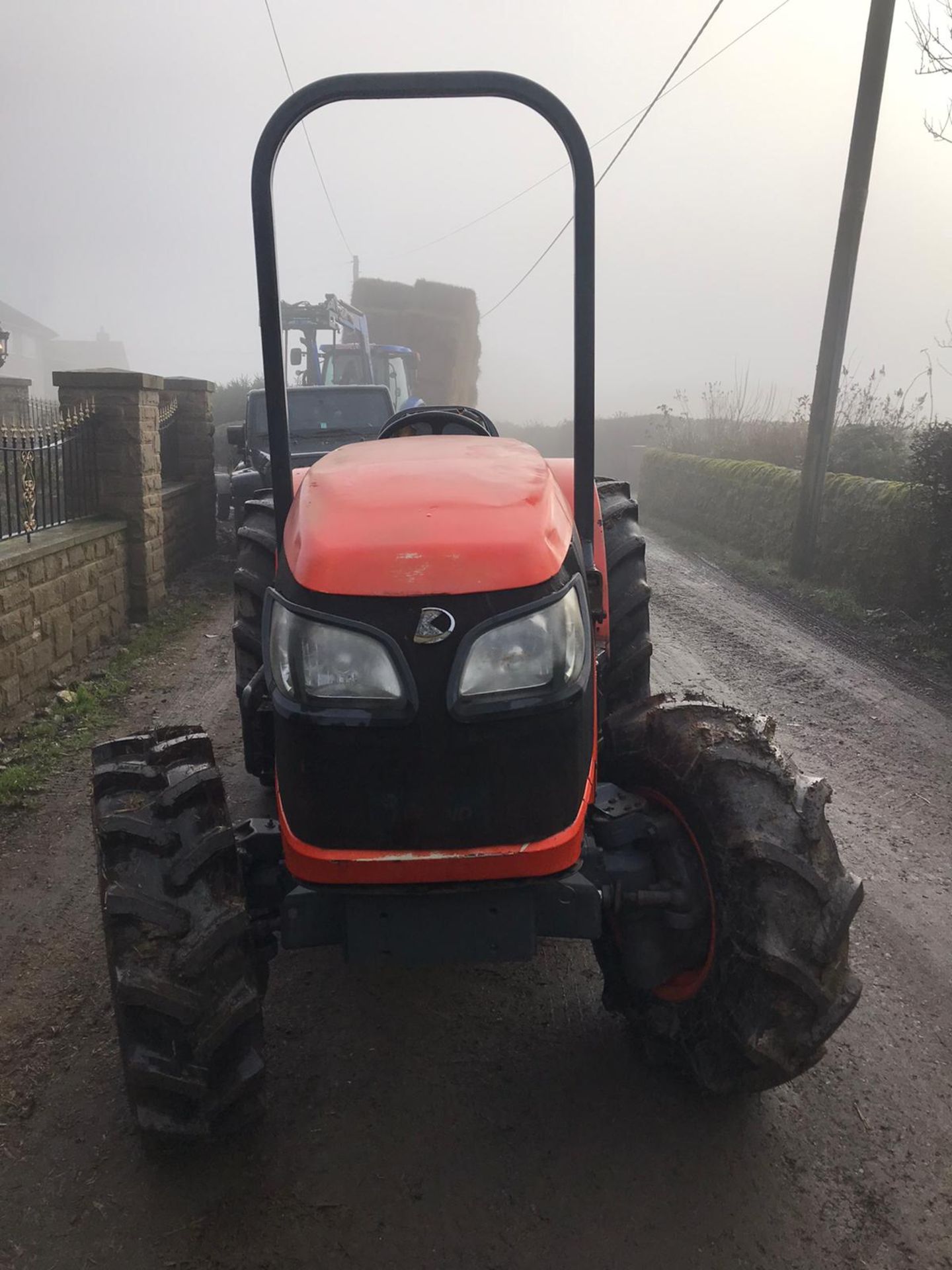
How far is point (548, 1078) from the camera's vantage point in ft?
8.98

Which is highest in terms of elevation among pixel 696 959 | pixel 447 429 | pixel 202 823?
pixel 447 429

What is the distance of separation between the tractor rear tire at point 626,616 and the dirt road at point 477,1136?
1106mm

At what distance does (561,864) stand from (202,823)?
2.87ft

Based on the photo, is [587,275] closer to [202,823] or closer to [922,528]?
[202,823]

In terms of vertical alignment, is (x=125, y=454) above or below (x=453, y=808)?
above

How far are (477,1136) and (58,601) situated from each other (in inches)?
194

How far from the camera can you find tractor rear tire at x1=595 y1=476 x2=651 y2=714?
3.96 metres

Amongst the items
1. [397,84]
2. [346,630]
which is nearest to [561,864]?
[346,630]

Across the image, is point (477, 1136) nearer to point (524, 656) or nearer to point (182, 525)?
point (524, 656)

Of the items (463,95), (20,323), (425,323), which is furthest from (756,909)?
(20,323)

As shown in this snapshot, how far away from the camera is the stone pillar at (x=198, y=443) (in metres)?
11.1

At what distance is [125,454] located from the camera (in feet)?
25.7

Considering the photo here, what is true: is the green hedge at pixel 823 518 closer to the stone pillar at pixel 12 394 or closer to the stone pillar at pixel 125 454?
the stone pillar at pixel 125 454

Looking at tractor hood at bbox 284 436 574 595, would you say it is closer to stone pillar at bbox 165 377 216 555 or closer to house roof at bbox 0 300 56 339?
stone pillar at bbox 165 377 216 555
